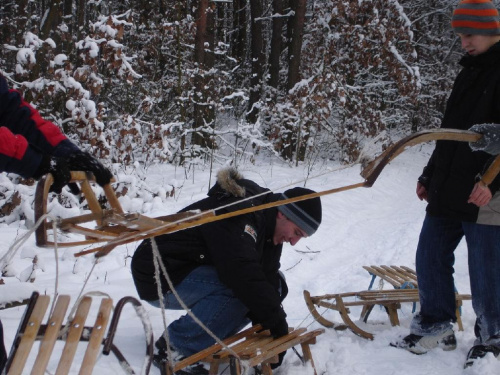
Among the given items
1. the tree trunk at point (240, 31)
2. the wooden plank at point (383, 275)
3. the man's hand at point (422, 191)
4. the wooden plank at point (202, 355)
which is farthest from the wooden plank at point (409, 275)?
the tree trunk at point (240, 31)

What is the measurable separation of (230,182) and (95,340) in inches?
50.2

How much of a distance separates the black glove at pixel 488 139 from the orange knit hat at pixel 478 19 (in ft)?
1.92

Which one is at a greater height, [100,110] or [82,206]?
[100,110]

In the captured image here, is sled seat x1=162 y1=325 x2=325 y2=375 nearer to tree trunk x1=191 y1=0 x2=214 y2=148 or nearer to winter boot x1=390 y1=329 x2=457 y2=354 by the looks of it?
winter boot x1=390 y1=329 x2=457 y2=354

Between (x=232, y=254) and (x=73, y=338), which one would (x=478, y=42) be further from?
(x=73, y=338)

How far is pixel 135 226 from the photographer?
1848 mm

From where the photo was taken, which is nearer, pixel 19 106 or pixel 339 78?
pixel 19 106

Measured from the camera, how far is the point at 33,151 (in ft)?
6.15

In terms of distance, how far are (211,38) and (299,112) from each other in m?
3.06

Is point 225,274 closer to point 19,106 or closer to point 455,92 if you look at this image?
point 19,106

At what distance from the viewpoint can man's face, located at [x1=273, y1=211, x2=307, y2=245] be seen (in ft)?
9.45

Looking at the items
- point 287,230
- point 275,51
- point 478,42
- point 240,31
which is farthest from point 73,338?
point 240,31

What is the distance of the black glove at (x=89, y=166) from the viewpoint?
2.08 m

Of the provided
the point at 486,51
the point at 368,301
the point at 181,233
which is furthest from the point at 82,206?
the point at 486,51
